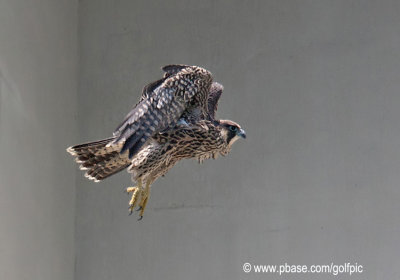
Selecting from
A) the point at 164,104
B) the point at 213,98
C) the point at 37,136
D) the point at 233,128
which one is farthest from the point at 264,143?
the point at 164,104

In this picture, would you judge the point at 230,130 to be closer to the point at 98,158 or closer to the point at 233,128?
the point at 233,128

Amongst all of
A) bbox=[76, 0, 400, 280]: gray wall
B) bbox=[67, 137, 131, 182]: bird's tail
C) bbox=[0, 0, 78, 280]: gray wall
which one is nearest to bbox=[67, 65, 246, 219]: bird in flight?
bbox=[67, 137, 131, 182]: bird's tail

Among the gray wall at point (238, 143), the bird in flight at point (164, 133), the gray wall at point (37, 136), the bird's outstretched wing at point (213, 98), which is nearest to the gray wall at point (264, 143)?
the gray wall at point (238, 143)

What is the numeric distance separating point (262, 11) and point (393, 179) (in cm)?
131

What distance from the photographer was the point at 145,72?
629 cm

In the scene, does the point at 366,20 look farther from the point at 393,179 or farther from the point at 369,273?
the point at 369,273

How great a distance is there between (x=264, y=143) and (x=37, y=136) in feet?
4.48

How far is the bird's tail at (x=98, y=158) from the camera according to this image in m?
4.23

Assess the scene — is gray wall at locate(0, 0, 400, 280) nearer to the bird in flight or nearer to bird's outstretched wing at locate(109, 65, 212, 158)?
the bird in flight

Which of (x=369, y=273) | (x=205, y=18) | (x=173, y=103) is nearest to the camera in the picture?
(x=173, y=103)

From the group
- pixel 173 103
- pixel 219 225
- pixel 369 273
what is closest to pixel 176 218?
pixel 219 225

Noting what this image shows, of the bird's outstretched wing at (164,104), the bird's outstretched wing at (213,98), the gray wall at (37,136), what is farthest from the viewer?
the gray wall at (37,136)

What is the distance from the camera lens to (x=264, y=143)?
19.9 feet

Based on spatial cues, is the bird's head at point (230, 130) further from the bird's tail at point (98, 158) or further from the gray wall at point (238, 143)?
the gray wall at point (238, 143)
